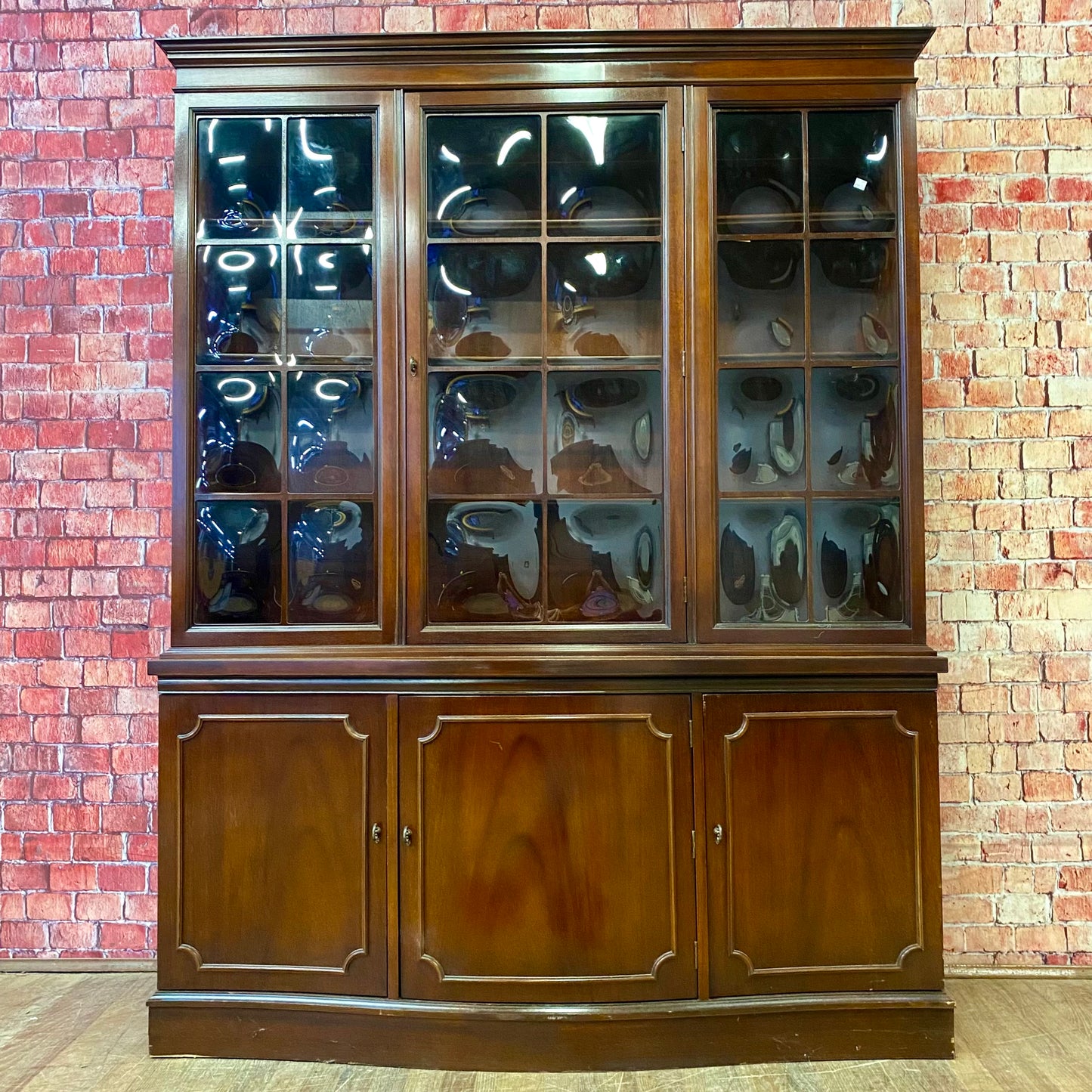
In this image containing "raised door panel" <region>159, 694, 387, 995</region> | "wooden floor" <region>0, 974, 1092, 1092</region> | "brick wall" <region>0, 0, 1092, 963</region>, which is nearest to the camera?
"wooden floor" <region>0, 974, 1092, 1092</region>

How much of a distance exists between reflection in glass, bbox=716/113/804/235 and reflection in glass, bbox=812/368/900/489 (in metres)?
0.40

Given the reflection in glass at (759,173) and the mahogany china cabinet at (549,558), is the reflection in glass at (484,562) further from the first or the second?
the reflection in glass at (759,173)

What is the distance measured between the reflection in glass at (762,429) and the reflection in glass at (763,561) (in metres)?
0.06

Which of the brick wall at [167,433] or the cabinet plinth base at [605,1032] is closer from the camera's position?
the cabinet plinth base at [605,1032]

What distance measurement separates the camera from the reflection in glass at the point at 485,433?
213cm

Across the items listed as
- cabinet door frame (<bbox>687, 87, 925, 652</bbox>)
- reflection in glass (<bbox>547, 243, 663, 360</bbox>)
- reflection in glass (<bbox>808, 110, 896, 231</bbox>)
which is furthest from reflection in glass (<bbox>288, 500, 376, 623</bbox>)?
reflection in glass (<bbox>808, 110, 896, 231</bbox>)

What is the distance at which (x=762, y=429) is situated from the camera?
2.13 m

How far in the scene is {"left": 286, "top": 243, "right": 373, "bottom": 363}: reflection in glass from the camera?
2.14 meters

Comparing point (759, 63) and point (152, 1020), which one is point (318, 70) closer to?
point (759, 63)

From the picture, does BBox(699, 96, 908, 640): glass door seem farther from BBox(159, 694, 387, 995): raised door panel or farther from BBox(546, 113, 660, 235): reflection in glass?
BBox(159, 694, 387, 995): raised door panel

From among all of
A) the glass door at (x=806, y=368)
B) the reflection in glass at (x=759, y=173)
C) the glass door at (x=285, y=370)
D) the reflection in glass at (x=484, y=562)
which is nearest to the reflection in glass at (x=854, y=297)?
the glass door at (x=806, y=368)

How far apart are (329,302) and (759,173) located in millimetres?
1125

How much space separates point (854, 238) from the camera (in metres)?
2.12

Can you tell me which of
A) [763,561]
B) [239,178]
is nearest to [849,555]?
[763,561]
